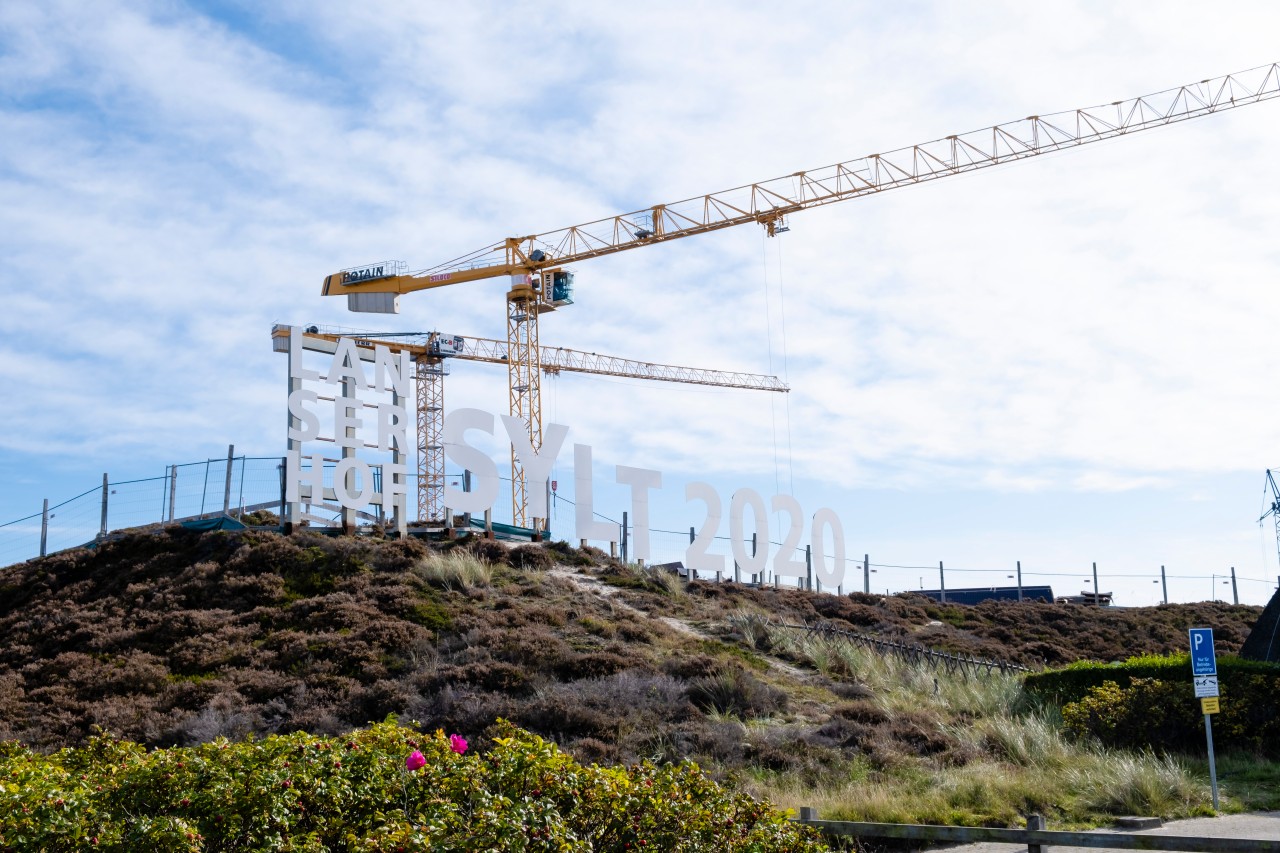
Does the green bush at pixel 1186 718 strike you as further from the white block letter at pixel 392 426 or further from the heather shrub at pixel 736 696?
the white block letter at pixel 392 426

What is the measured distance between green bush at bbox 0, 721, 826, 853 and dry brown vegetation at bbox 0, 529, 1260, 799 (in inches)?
280

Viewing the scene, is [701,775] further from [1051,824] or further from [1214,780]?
[1214,780]

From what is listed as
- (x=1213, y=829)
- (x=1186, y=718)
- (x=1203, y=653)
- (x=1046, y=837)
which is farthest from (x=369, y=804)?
(x=1186, y=718)

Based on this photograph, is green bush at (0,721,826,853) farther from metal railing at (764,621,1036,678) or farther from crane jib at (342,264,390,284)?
crane jib at (342,264,390,284)

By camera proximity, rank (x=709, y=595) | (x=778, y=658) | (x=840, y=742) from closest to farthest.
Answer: (x=840, y=742) < (x=778, y=658) < (x=709, y=595)

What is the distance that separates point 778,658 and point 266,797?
54.8 ft

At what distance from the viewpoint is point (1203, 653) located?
14.0m

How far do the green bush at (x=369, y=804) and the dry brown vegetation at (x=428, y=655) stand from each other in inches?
280

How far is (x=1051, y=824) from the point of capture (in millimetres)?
11977

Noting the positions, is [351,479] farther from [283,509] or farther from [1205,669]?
[1205,669]

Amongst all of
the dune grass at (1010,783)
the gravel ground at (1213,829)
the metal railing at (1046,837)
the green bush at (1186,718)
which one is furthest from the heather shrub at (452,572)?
the metal railing at (1046,837)

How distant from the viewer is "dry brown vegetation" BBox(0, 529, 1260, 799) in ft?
52.7

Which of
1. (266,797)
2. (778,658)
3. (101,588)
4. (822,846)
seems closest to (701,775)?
(822,846)

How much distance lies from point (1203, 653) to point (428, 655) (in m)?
12.1
